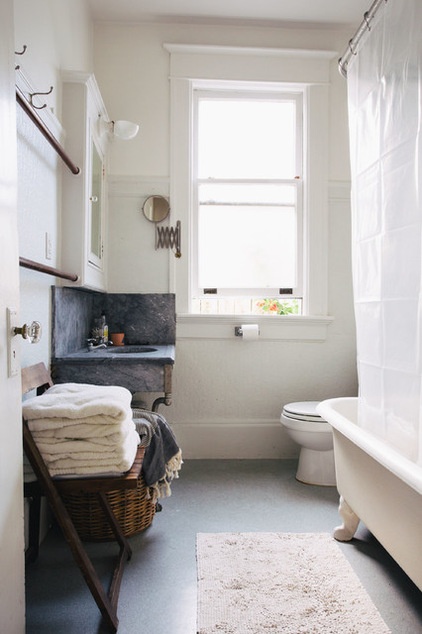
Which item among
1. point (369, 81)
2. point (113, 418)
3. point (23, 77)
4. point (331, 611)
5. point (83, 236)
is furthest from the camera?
point (83, 236)

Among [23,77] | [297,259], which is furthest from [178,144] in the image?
[23,77]

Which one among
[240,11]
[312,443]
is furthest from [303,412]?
[240,11]

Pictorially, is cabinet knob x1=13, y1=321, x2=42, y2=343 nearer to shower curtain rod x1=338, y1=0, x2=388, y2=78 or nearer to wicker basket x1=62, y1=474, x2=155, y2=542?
wicker basket x1=62, y1=474, x2=155, y2=542

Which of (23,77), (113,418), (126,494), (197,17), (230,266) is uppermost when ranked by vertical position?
(197,17)

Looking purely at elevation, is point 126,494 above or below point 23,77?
below

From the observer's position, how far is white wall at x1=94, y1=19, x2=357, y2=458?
10.7 ft

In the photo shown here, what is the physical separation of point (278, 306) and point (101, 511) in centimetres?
188

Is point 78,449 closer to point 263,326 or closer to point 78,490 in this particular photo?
point 78,490

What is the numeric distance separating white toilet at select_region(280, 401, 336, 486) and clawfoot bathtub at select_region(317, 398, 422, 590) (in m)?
0.50

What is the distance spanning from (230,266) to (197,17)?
1645 mm

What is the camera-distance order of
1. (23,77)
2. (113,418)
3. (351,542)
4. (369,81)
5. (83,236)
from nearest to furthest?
1. (113,418)
2. (23,77)
3. (369,81)
4. (351,542)
5. (83,236)

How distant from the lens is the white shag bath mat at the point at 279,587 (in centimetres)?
153

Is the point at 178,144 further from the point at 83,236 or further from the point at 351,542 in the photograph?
the point at 351,542

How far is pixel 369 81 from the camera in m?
1.91
